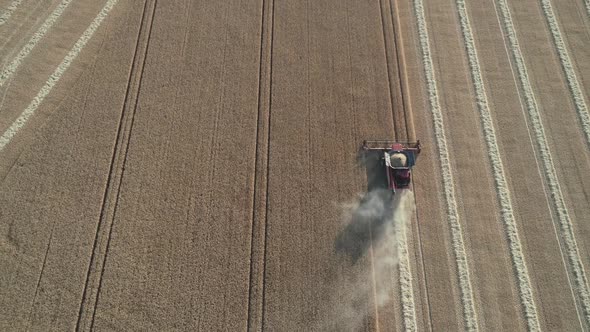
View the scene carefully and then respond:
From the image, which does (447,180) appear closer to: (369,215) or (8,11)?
(369,215)

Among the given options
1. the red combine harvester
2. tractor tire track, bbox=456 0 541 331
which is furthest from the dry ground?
the red combine harvester

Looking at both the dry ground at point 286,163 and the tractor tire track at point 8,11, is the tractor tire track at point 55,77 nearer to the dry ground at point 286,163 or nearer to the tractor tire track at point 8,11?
the dry ground at point 286,163

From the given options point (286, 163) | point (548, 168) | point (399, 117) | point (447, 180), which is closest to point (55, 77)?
point (286, 163)

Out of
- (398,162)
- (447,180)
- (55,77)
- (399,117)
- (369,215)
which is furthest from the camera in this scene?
(55,77)

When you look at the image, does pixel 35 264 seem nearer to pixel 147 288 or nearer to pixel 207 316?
pixel 147 288

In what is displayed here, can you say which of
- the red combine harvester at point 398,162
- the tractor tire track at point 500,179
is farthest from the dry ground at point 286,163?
the red combine harvester at point 398,162

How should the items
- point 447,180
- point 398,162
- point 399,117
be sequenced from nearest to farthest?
point 398,162
point 447,180
point 399,117
